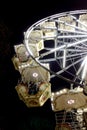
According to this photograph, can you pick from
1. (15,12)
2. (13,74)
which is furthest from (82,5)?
(13,74)

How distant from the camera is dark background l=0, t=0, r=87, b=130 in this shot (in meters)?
16.2

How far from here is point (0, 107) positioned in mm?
17500

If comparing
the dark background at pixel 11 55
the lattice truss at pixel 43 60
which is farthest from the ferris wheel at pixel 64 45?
the dark background at pixel 11 55

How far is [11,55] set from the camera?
64.5 feet

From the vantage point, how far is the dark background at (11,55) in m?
16.2

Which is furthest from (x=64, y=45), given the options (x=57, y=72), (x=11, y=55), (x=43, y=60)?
(x=11, y=55)

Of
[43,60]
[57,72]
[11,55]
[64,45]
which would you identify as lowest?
[11,55]

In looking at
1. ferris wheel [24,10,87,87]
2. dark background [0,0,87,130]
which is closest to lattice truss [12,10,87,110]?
ferris wheel [24,10,87,87]

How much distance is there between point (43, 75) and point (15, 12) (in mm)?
7847

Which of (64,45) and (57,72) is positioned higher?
(64,45)

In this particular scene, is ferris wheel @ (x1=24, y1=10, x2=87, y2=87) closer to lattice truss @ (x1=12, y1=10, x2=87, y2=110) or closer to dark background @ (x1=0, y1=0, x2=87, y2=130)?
lattice truss @ (x1=12, y1=10, x2=87, y2=110)

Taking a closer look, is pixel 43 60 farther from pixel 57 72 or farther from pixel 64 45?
pixel 64 45

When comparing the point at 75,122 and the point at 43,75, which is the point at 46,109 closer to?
the point at 43,75

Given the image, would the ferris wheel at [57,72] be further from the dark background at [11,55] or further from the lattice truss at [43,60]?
the dark background at [11,55]
